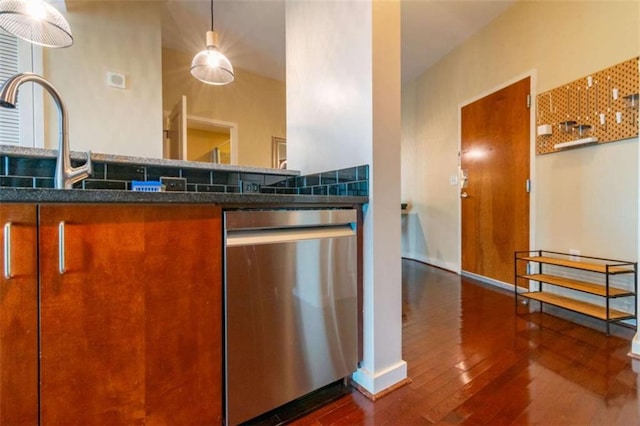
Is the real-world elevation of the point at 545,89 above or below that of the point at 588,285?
above

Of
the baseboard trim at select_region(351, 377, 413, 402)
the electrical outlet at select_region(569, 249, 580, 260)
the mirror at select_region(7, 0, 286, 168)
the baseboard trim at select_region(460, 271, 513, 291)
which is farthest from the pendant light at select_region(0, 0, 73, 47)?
the baseboard trim at select_region(460, 271, 513, 291)

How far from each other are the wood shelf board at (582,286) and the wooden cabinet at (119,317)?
2361 millimetres

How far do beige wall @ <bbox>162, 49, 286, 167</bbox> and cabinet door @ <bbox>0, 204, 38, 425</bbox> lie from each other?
3192 millimetres

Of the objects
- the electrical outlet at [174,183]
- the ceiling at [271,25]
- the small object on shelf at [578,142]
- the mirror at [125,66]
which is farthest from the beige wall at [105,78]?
the small object on shelf at [578,142]

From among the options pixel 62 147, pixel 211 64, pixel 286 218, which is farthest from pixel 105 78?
pixel 286 218

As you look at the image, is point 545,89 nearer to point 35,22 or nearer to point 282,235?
point 282,235

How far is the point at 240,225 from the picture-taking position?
38.2 inches

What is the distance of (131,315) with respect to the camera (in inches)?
31.6

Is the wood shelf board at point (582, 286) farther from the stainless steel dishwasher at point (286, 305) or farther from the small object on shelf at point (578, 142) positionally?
the stainless steel dishwasher at point (286, 305)

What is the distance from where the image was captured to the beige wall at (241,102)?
11.4 ft

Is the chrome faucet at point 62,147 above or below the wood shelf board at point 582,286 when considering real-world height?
above

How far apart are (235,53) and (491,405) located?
164 inches

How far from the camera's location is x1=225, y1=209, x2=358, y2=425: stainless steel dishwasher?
0.97 meters

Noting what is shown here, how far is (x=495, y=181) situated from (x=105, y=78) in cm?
374
